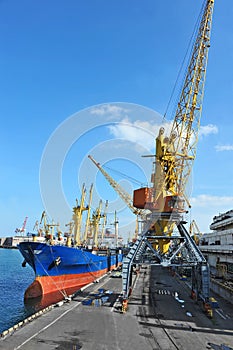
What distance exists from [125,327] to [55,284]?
27554 millimetres

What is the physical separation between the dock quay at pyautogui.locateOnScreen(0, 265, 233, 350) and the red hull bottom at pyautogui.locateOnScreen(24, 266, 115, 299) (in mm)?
13344

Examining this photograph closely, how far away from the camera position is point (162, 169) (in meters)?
Answer: 39.2

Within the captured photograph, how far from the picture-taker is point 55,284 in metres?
43.6

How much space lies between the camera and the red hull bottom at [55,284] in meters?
39.1

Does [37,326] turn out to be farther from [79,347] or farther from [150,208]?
[150,208]

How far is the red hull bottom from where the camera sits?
128 feet

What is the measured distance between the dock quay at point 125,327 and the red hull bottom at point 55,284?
13.3 metres

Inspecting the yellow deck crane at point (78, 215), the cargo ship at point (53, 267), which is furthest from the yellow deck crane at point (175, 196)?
the yellow deck crane at point (78, 215)

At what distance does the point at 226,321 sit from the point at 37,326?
16.0 metres

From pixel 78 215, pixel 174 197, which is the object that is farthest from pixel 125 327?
pixel 78 215

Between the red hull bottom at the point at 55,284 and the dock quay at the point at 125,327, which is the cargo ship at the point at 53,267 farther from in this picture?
the dock quay at the point at 125,327

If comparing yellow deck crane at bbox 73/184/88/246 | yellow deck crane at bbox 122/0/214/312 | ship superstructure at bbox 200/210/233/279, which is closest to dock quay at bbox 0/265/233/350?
yellow deck crane at bbox 122/0/214/312

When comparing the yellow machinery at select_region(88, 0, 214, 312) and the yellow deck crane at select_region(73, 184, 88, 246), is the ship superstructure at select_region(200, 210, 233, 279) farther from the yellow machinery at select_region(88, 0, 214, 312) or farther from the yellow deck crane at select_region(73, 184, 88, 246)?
the yellow deck crane at select_region(73, 184, 88, 246)

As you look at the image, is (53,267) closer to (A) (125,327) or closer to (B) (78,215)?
(A) (125,327)
